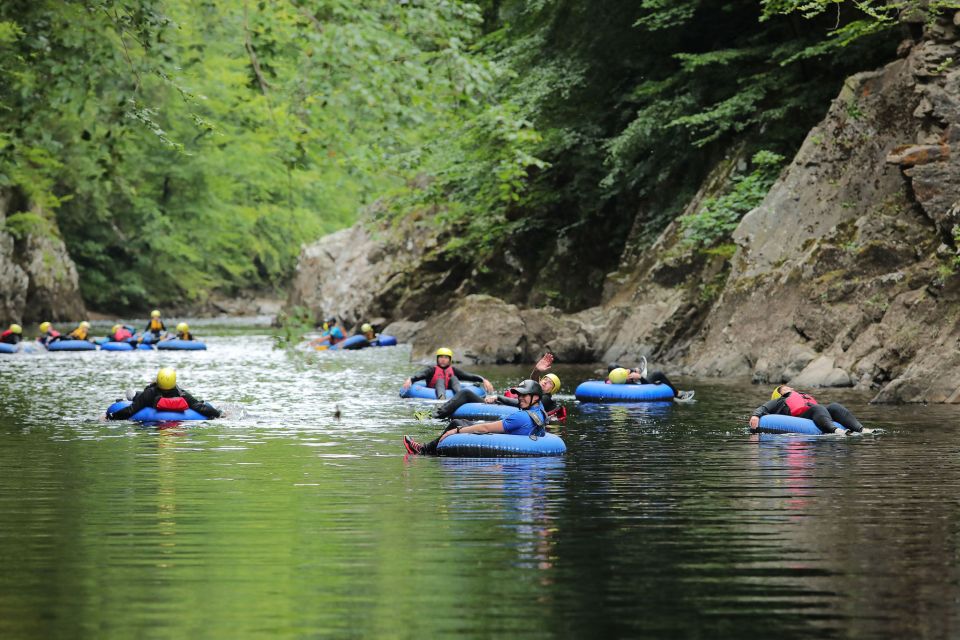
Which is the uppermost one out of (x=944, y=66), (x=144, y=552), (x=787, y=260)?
(x=944, y=66)

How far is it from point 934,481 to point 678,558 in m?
5.04

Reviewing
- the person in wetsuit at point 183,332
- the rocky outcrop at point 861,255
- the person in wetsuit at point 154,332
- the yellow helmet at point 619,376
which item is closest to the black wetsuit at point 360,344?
the person in wetsuit at point 183,332

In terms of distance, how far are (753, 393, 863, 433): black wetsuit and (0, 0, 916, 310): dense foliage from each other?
16.4 feet

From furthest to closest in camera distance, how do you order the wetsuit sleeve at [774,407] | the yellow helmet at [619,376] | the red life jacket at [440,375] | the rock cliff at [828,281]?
the yellow helmet at [619,376] < the red life jacket at [440,375] < the rock cliff at [828,281] < the wetsuit sleeve at [774,407]

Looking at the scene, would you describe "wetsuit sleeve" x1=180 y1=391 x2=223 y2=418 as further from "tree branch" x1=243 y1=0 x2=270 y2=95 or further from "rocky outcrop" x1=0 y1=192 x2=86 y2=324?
"rocky outcrop" x1=0 y1=192 x2=86 y2=324

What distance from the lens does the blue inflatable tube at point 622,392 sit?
2505 centimetres

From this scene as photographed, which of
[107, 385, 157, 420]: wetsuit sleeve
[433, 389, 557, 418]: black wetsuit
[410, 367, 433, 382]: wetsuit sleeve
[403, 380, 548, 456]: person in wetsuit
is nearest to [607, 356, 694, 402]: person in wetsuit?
[410, 367, 433, 382]: wetsuit sleeve

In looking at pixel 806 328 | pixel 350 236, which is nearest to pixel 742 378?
pixel 806 328

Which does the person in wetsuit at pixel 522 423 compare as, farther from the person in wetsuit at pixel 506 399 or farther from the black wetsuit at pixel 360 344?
the black wetsuit at pixel 360 344

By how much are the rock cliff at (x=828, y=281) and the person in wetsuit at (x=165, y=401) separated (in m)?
11.0

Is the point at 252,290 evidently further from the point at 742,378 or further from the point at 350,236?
the point at 742,378

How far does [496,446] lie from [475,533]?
215 inches

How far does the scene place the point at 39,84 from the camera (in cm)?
1260

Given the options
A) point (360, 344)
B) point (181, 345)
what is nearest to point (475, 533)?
point (181, 345)
